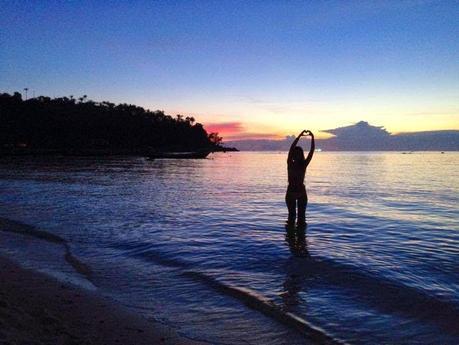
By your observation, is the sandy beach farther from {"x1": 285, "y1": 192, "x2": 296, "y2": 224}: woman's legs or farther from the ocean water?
{"x1": 285, "y1": 192, "x2": 296, "y2": 224}: woman's legs

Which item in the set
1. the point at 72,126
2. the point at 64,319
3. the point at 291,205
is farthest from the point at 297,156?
the point at 72,126

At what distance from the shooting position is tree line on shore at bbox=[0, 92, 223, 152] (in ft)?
436

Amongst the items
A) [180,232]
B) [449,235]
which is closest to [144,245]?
[180,232]

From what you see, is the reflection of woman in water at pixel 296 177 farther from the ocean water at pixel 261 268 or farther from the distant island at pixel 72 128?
the distant island at pixel 72 128

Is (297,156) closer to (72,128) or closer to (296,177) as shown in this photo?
(296,177)

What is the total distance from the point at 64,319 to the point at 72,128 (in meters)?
156

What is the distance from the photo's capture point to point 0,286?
6.72 metres

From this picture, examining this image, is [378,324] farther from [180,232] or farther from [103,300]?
[180,232]

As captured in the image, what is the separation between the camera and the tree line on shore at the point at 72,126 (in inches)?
5236

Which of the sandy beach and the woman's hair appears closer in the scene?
the sandy beach

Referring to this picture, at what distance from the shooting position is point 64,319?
5.54 m

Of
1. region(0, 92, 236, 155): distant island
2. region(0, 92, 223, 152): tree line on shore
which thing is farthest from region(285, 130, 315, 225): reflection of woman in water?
region(0, 92, 223, 152): tree line on shore

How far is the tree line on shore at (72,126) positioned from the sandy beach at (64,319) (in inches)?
4700

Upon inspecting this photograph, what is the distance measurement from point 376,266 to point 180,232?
6562 mm
